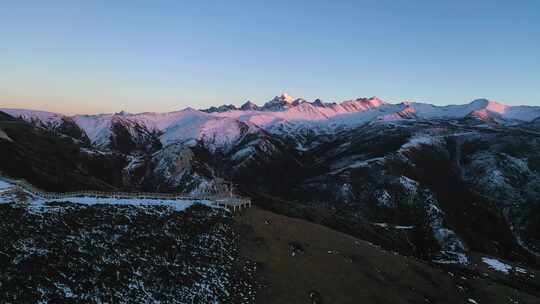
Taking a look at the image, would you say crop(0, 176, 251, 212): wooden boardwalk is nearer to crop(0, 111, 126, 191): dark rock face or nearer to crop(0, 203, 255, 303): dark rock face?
crop(0, 203, 255, 303): dark rock face

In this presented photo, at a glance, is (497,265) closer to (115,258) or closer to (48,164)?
(115,258)

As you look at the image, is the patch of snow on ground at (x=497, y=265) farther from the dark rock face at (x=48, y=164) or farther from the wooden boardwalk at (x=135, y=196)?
the dark rock face at (x=48, y=164)

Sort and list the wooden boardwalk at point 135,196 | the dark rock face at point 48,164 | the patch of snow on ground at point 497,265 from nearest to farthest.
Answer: the wooden boardwalk at point 135,196
the patch of snow on ground at point 497,265
the dark rock face at point 48,164

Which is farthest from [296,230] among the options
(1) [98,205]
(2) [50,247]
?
(2) [50,247]

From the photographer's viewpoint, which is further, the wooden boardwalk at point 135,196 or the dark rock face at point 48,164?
the dark rock face at point 48,164

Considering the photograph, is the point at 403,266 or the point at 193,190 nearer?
the point at 403,266

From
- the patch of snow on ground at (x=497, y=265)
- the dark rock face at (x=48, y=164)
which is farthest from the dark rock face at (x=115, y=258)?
the patch of snow on ground at (x=497, y=265)

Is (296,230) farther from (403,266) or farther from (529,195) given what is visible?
(529,195)
